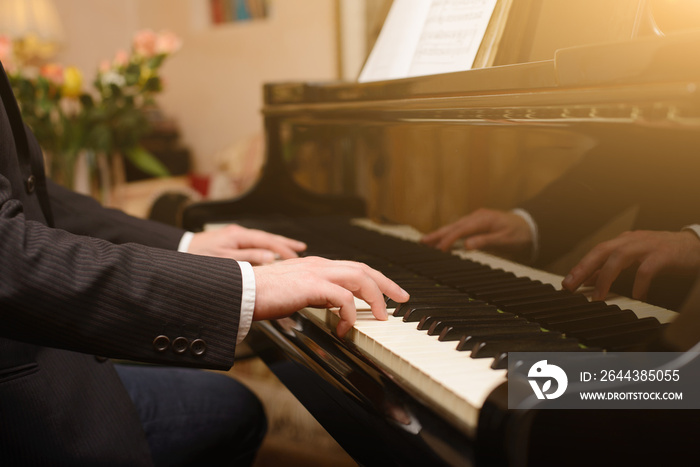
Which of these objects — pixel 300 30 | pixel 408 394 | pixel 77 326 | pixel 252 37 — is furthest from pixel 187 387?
pixel 252 37

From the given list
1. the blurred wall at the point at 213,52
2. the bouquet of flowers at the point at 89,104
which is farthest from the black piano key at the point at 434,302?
the blurred wall at the point at 213,52

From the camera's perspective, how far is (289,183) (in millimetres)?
1629

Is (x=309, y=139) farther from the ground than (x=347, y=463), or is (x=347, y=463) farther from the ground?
(x=309, y=139)

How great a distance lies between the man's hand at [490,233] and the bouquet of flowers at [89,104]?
1.66 meters

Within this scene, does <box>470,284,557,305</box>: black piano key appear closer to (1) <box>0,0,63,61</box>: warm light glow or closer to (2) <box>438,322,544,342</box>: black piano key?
(2) <box>438,322,544,342</box>: black piano key

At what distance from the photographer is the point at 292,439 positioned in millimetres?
2082

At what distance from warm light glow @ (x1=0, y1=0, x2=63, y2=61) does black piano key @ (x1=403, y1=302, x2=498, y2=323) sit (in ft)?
13.8

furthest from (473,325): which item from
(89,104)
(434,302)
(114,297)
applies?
(89,104)

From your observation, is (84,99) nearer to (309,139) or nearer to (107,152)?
(107,152)

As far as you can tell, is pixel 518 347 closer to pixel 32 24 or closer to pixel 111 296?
pixel 111 296

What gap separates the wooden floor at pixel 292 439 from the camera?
1956 millimetres

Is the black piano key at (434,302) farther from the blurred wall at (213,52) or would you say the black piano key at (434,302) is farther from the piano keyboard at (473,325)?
the blurred wall at (213,52)

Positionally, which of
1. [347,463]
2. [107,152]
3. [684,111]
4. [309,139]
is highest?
[684,111]

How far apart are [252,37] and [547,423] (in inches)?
145
